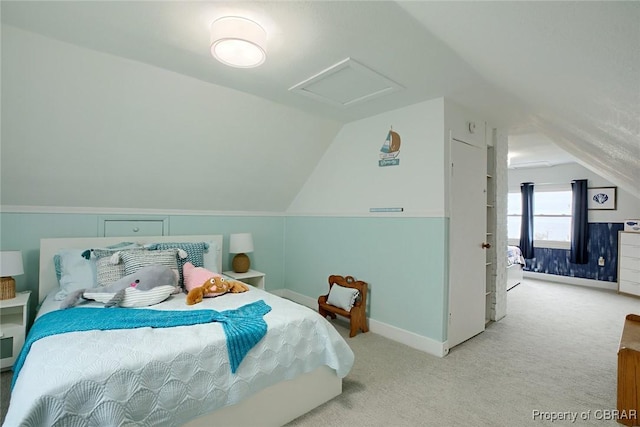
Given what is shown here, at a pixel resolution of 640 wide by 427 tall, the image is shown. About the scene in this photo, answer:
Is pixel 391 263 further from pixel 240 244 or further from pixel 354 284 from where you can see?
pixel 240 244

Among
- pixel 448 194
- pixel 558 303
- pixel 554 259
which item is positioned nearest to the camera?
pixel 448 194

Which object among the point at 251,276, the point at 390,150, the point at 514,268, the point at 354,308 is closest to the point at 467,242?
the point at 390,150

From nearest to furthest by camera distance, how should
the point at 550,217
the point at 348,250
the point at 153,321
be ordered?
1. the point at 153,321
2. the point at 348,250
3. the point at 550,217

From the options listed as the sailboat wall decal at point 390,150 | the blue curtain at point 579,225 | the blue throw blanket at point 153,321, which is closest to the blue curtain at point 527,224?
the blue curtain at point 579,225

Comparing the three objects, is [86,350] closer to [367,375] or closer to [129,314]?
[129,314]

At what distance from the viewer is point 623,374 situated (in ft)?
6.10

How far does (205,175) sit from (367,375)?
2523 millimetres

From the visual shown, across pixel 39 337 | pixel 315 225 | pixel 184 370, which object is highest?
pixel 315 225

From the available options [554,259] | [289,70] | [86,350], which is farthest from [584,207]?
[86,350]

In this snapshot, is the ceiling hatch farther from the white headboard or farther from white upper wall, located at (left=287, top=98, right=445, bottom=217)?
the white headboard

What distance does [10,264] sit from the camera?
2273 mm

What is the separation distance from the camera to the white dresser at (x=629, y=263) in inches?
190

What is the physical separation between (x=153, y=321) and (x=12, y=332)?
135 centimetres

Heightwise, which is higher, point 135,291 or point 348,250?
point 348,250
